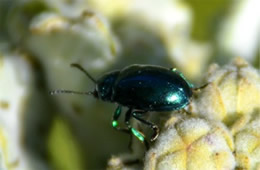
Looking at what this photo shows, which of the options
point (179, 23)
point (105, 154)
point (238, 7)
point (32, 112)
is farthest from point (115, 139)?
point (238, 7)

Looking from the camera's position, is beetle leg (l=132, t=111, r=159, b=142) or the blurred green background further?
the blurred green background

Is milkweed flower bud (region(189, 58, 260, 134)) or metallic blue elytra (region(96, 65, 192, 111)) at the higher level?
milkweed flower bud (region(189, 58, 260, 134))

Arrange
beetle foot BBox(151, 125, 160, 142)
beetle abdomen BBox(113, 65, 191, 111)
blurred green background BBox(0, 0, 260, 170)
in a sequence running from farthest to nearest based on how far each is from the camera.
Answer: blurred green background BBox(0, 0, 260, 170), beetle abdomen BBox(113, 65, 191, 111), beetle foot BBox(151, 125, 160, 142)

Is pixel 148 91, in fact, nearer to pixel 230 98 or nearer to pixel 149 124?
pixel 149 124

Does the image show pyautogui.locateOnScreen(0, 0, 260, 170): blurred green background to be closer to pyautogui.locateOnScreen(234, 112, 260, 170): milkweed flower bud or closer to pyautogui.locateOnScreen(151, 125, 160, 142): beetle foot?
pyautogui.locateOnScreen(151, 125, 160, 142): beetle foot

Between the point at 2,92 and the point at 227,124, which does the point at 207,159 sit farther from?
the point at 2,92

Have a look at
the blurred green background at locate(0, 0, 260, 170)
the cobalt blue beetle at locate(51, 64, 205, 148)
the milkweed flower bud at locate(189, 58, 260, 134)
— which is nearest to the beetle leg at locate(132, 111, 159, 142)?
the cobalt blue beetle at locate(51, 64, 205, 148)

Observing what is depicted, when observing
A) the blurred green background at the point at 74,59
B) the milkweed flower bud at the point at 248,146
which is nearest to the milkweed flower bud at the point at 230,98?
the milkweed flower bud at the point at 248,146
